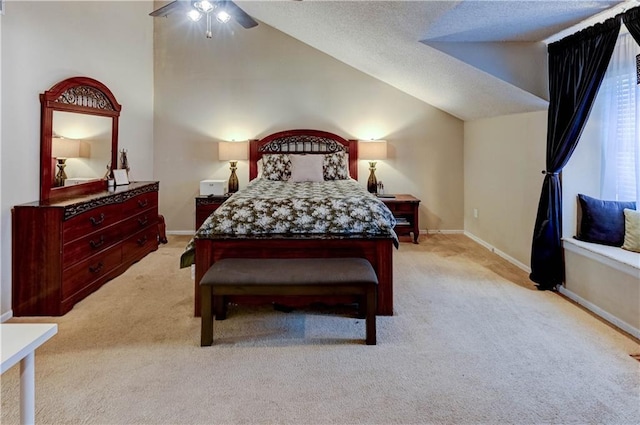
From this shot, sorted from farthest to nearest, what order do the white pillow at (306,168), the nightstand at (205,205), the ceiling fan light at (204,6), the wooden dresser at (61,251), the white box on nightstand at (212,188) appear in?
1. the white box on nightstand at (212,188)
2. the nightstand at (205,205)
3. the white pillow at (306,168)
4. the ceiling fan light at (204,6)
5. the wooden dresser at (61,251)

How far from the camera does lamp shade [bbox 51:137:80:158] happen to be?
341cm

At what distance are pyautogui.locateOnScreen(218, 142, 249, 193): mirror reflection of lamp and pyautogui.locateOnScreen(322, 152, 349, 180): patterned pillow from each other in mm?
1116

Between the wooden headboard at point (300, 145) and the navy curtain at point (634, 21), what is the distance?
3501 millimetres

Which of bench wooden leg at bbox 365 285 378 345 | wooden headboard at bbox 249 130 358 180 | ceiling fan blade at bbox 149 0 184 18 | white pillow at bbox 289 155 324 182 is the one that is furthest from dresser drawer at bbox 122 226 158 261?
bench wooden leg at bbox 365 285 378 345

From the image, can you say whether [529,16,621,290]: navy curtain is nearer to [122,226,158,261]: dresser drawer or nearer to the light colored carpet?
the light colored carpet

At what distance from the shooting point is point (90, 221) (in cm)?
340

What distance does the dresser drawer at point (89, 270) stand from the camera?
122 inches

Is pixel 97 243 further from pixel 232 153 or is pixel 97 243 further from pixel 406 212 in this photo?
pixel 406 212

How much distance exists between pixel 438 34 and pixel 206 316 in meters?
2.95

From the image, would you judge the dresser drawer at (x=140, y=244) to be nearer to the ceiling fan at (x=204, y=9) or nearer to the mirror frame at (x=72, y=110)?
the mirror frame at (x=72, y=110)

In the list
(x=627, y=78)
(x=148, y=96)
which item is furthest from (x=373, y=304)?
(x=148, y=96)

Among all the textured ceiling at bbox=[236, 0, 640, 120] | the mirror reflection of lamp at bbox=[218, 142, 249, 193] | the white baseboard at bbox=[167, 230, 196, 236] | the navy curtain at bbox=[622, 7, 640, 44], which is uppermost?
the textured ceiling at bbox=[236, 0, 640, 120]

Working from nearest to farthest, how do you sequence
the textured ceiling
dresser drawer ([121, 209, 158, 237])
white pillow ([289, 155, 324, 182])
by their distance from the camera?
1. the textured ceiling
2. dresser drawer ([121, 209, 158, 237])
3. white pillow ([289, 155, 324, 182])

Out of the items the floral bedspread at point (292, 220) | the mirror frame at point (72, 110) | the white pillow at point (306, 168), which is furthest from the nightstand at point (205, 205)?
the floral bedspread at point (292, 220)
